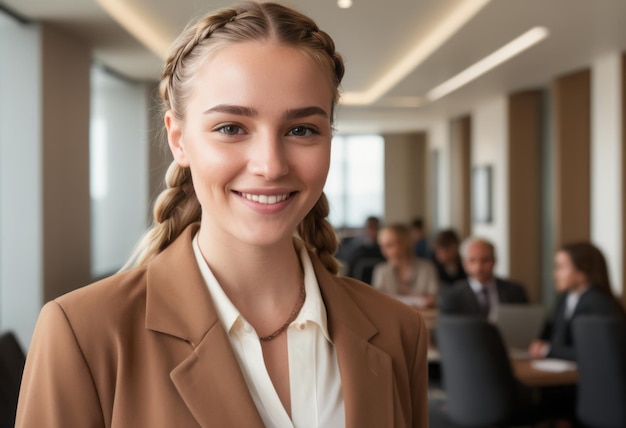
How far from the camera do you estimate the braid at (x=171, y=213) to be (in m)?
1.32

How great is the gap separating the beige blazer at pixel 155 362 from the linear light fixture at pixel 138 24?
4.68 metres

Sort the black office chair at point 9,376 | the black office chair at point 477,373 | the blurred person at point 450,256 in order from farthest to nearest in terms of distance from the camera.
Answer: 1. the blurred person at point 450,256
2. the black office chair at point 477,373
3. the black office chair at point 9,376

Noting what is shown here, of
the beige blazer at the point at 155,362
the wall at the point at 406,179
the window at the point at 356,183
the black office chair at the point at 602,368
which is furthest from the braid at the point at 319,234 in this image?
the window at the point at 356,183

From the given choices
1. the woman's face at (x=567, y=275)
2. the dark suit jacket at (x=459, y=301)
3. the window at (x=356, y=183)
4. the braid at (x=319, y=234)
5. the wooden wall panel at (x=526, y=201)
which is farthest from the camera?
the window at (x=356, y=183)

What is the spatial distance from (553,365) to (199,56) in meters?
3.67

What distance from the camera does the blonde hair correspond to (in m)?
1.11

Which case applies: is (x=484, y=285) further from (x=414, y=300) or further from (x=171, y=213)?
(x=171, y=213)

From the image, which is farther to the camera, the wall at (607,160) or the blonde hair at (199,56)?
the wall at (607,160)

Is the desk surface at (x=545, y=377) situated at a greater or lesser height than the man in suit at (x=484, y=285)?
lesser

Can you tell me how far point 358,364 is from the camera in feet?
4.04

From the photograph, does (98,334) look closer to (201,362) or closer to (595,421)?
(201,362)

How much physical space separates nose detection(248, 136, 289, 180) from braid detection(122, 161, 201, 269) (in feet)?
0.97

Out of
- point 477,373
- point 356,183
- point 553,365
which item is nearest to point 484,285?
point 553,365

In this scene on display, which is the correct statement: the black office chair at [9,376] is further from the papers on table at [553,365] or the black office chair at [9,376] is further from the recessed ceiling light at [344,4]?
the recessed ceiling light at [344,4]
